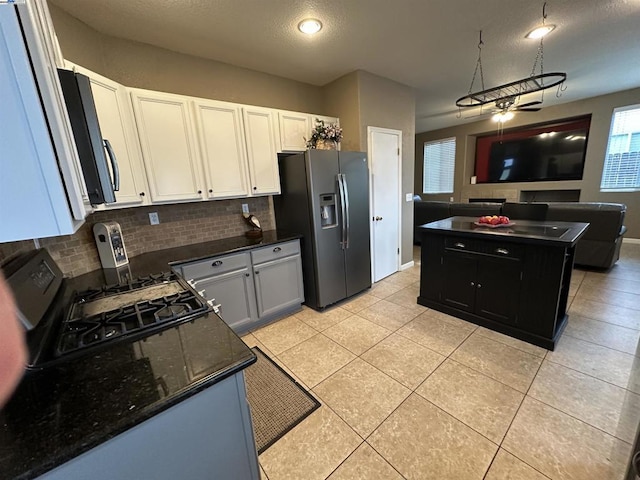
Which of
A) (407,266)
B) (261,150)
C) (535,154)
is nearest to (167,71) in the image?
(261,150)

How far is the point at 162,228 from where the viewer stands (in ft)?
8.38

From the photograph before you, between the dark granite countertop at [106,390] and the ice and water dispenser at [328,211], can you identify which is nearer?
the dark granite countertop at [106,390]

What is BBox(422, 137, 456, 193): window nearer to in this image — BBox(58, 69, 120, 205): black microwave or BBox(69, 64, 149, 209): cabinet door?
BBox(69, 64, 149, 209): cabinet door

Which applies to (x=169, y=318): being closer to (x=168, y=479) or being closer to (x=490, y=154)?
(x=168, y=479)

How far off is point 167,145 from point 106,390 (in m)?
2.07

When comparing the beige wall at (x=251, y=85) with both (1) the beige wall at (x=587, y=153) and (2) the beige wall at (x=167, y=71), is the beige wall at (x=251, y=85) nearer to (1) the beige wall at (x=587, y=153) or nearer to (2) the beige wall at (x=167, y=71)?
(2) the beige wall at (x=167, y=71)

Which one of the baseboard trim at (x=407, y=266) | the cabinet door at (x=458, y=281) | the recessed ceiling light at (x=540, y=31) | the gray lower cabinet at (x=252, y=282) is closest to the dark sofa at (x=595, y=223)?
the cabinet door at (x=458, y=281)

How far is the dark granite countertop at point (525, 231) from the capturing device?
6.68ft

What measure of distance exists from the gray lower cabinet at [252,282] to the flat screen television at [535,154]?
6031 mm

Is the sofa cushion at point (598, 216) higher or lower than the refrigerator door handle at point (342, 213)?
lower

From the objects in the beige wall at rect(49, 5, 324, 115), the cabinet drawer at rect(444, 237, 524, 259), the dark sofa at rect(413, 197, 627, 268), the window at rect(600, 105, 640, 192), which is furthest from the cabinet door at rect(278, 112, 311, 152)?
the window at rect(600, 105, 640, 192)

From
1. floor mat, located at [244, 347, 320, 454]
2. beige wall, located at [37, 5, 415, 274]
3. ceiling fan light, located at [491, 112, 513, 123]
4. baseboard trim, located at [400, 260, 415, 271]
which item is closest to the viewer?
floor mat, located at [244, 347, 320, 454]

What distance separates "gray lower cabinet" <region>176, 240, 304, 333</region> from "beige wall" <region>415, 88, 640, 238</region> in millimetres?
5898

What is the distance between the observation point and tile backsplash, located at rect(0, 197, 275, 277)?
178 cm
